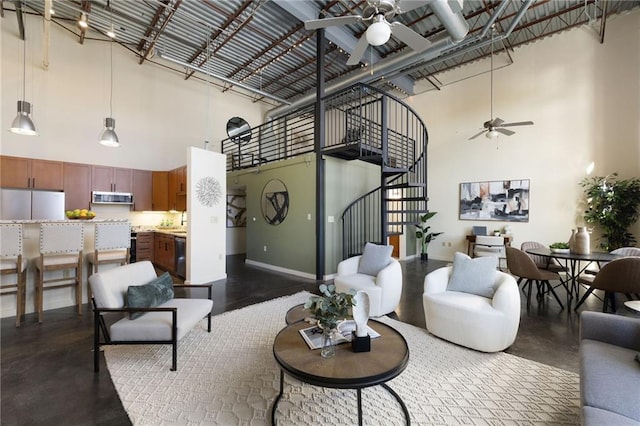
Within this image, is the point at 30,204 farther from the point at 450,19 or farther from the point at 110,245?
the point at 450,19

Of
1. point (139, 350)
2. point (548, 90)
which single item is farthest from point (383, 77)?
point (139, 350)

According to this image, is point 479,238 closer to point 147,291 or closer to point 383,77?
point 383,77

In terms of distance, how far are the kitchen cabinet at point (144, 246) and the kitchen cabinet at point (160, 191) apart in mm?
799

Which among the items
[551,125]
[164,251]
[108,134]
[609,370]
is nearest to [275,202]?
[164,251]

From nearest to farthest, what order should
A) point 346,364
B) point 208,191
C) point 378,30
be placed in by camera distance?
1. point 346,364
2. point 378,30
3. point 208,191

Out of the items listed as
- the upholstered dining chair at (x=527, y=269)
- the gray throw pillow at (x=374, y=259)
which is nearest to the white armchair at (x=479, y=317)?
the gray throw pillow at (x=374, y=259)

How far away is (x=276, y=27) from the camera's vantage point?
585 cm

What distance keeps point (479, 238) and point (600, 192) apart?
2340 mm

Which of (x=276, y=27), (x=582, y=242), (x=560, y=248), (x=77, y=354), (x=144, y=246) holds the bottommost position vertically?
(x=77, y=354)

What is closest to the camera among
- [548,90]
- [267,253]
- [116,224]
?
[116,224]

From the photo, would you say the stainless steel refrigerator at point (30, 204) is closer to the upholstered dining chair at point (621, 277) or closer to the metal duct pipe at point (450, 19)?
the metal duct pipe at point (450, 19)

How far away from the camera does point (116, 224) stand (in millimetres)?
3947

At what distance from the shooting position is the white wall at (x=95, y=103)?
5539 mm

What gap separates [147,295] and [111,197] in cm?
521
